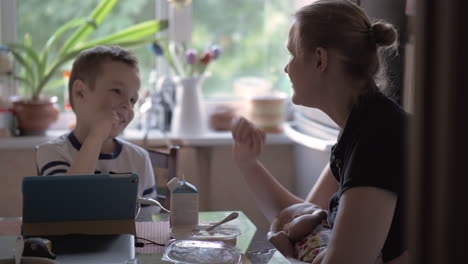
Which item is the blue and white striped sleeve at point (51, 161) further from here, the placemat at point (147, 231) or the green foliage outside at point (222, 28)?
the green foliage outside at point (222, 28)

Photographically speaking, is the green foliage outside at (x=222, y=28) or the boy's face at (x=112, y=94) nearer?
the boy's face at (x=112, y=94)

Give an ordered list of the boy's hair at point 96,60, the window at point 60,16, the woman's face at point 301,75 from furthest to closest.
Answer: the window at point 60,16, the boy's hair at point 96,60, the woman's face at point 301,75

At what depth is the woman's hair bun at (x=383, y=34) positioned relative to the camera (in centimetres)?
138

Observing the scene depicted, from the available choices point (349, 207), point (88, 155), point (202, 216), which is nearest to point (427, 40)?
point (349, 207)

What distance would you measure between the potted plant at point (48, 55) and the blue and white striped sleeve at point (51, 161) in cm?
104

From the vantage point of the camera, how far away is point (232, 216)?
4.75ft

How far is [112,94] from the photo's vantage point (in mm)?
1821

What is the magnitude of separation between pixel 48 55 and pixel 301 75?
1737mm

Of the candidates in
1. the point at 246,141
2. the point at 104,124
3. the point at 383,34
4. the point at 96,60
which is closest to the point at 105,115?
the point at 104,124

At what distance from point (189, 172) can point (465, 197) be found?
2319mm

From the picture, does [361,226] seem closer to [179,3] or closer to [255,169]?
[255,169]

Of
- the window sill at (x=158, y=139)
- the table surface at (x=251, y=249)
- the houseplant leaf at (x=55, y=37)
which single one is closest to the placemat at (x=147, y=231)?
the table surface at (x=251, y=249)

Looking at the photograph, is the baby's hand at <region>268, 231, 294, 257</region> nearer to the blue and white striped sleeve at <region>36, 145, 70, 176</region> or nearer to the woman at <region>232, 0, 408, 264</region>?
the woman at <region>232, 0, 408, 264</region>

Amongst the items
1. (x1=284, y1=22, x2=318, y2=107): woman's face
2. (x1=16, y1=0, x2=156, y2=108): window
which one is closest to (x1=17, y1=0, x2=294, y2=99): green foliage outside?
(x1=16, y1=0, x2=156, y2=108): window
